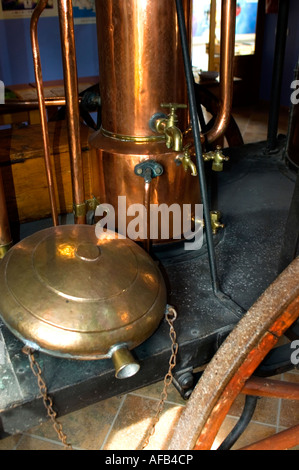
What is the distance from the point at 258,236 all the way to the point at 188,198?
1.35 feet

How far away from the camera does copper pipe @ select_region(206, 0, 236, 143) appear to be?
1565 mm

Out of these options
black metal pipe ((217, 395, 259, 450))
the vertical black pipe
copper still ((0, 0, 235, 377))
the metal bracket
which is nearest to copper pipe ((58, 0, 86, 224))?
copper still ((0, 0, 235, 377))

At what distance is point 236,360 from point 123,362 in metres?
0.34

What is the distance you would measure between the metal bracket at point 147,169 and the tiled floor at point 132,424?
2.86 ft

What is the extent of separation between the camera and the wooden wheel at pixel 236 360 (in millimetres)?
1027

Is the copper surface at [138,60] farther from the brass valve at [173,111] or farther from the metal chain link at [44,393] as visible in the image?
the metal chain link at [44,393]

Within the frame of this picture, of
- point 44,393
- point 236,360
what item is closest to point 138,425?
point 44,393

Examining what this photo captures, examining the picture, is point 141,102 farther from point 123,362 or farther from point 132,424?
point 132,424

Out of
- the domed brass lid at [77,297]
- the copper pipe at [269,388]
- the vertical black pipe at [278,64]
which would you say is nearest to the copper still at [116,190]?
the domed brass lid at [77,297]

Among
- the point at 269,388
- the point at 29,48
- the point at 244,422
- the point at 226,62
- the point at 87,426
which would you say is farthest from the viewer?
the point at 29,48

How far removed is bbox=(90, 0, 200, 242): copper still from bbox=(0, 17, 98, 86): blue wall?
2.32 m

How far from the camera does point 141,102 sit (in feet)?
5.29

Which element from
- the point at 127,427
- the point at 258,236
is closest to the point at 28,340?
the point at 127,427

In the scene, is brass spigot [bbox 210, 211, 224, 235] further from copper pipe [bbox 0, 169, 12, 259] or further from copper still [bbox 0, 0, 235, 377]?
copper pipe [bbox 0, 169, 12, 259]
